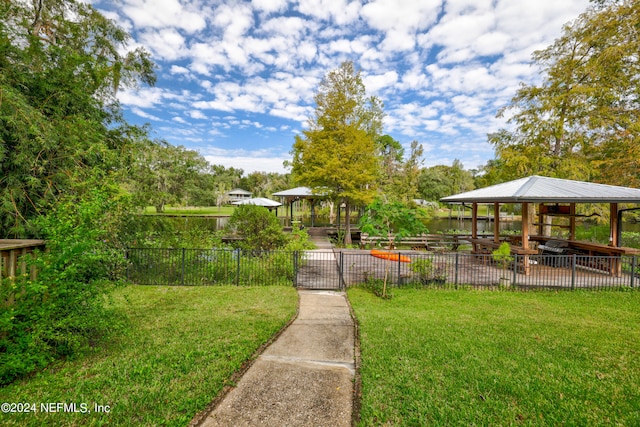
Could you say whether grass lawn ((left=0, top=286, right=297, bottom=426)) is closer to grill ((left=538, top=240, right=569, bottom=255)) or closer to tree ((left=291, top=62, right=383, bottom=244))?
grill ((left=538, top=240, right=569, bottom=255))

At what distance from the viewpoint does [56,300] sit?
3.22 m

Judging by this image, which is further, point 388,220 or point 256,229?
point 256,229

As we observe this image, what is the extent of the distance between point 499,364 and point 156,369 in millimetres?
4157

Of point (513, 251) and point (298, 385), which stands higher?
point (513, 251)

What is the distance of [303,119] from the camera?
65.1ft

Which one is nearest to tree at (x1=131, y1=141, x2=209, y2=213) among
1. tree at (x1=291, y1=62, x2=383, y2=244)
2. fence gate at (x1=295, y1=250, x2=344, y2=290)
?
fence gate at (x1=295, y1=250, x2=344, y2=290)

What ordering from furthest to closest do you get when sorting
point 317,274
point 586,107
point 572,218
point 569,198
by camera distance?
point 586,107 → point 572,218 → point 317,274 → point 569,198

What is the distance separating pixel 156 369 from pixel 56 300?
1379 mm

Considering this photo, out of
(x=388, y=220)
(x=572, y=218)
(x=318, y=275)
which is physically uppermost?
(x=572, y=218)

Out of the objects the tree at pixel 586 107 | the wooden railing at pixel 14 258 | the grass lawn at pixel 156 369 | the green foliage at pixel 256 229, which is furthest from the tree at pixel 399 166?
the wooden railing at pixel 14 258

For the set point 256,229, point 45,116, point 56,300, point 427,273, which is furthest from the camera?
point 256,229

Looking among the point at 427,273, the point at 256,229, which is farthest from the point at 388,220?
the point at 256,229

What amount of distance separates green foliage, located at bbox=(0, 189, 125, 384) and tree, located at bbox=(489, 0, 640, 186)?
1914 cm

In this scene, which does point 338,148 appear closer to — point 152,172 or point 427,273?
point 152,172
